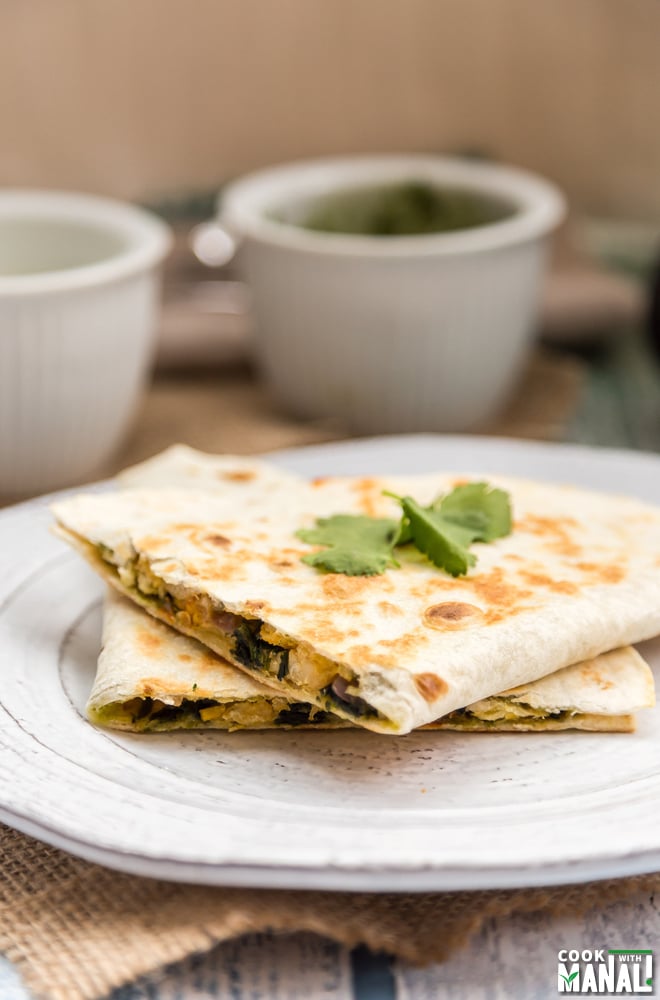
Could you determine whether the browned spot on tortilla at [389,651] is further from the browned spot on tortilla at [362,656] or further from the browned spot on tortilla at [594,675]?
the browned spot on tortilla at [594,675]

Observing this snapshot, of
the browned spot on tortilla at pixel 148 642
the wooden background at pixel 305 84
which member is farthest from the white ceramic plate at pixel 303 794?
the wooden background at pixel 305 84

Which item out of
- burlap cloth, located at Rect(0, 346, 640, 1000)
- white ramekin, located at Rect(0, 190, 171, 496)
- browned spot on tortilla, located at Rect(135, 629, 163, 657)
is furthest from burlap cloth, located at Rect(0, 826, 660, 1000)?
white ramekin, located at Rect(0, 190, 171, 496)

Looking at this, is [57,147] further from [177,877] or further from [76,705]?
[177,877]

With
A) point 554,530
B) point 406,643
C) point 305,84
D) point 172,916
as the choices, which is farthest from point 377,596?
point 305,84

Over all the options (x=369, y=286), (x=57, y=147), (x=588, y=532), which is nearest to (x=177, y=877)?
(x=588, y=532)

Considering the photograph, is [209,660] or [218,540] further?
[218,540]

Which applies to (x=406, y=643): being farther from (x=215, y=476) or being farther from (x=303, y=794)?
(x=215, y=476)

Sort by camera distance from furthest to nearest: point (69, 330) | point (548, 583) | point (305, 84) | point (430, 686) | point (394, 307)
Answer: point (305, 84)
point (394, 307)
point (69, 330)
point (548, 583)
point (430, 686)
